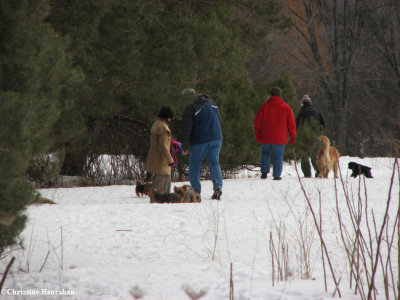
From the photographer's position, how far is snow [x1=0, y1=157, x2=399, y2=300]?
3361mm

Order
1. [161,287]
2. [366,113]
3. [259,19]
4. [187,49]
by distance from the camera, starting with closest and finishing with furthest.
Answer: [161,287], [187,49], [259,19], [366,113]

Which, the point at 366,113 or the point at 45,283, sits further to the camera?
the point at 366,113

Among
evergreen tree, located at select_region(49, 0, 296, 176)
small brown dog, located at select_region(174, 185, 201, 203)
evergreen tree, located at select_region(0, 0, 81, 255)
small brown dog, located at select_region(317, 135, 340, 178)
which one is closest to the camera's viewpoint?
evergreen tree, located at select_region(0, 0, 81, 255)

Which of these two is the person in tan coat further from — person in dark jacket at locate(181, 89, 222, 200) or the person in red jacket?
the person in red jacket

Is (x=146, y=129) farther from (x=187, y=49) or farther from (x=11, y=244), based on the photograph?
(x=11, y=244)

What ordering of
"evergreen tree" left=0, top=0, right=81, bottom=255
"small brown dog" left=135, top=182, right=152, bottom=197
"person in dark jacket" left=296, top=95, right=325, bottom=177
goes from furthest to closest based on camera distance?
1. "person in dark jacket" left=296, top=95, right=325, bottom=177
2. "small brown dog" left=135, top=182, right=152, bottom=197
3. "evergreen tree" left=0, top=0, right=81, bottom=255

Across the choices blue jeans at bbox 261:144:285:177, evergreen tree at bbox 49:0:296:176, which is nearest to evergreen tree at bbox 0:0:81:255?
evergreen tree at bbox 49:0:296:176

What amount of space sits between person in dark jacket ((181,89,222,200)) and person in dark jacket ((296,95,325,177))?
513cm

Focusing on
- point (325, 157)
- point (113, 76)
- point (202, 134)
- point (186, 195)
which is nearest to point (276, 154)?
point (325, 157)

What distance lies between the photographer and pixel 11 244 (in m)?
3.93

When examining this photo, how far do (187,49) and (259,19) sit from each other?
9.44 feet

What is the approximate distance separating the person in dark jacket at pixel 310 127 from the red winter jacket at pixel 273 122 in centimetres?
179

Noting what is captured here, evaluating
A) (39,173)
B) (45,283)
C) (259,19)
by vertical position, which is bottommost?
(45,283)

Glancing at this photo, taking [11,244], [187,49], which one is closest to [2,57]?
[11,244]
